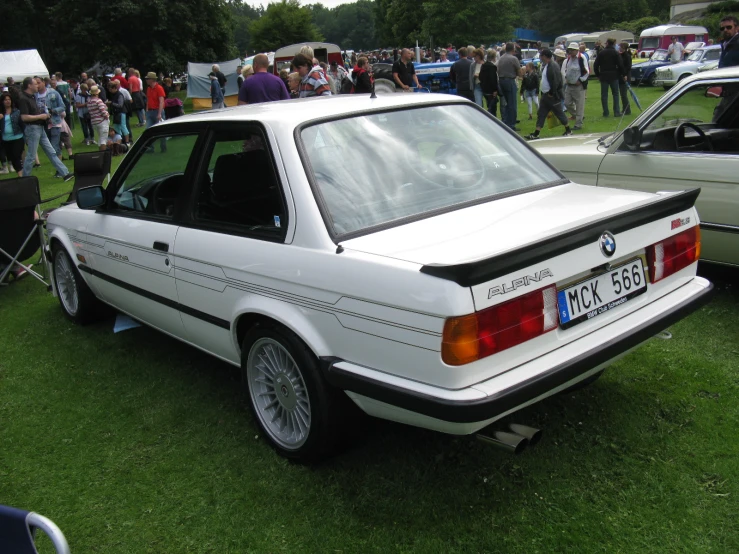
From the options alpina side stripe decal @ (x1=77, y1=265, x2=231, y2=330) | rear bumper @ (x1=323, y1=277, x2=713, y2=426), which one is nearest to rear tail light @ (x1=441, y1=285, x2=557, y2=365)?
rear bumper @ (x1=323, y1=277, x2=713, y2=426)

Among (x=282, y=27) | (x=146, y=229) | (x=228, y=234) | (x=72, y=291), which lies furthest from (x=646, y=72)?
(x=282, y=27)

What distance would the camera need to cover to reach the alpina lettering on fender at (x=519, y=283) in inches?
97.9

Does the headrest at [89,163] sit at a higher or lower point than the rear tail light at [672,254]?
higher

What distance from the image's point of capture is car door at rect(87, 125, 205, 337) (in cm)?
393

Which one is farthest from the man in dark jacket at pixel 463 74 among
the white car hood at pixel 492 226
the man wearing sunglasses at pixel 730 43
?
the white car hood at pixel 492 226

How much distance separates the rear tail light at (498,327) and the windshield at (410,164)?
743 millimetres

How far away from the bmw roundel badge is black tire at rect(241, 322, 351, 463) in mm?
1253

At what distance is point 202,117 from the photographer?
4.01m

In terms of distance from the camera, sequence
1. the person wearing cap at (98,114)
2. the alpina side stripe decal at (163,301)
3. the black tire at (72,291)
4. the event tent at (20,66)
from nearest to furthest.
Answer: the alpina side stripe decal at (163,301)
the black tire at (72,291)
the person wearing cap at (98,114)
the event tent at (20,66)

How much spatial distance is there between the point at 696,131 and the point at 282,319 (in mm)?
3929

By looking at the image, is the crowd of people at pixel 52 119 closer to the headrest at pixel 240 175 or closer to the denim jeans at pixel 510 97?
the headrest at pixel 240 175

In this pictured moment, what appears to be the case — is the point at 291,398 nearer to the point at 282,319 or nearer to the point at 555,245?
the point at 282,319

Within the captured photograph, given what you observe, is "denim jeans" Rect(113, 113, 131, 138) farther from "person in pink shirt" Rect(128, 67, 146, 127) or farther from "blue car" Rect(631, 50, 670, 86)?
"blue car" Rect(631, 50, 670, 86)

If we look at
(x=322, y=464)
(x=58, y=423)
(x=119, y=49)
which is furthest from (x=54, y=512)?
(x=119, y=49)
